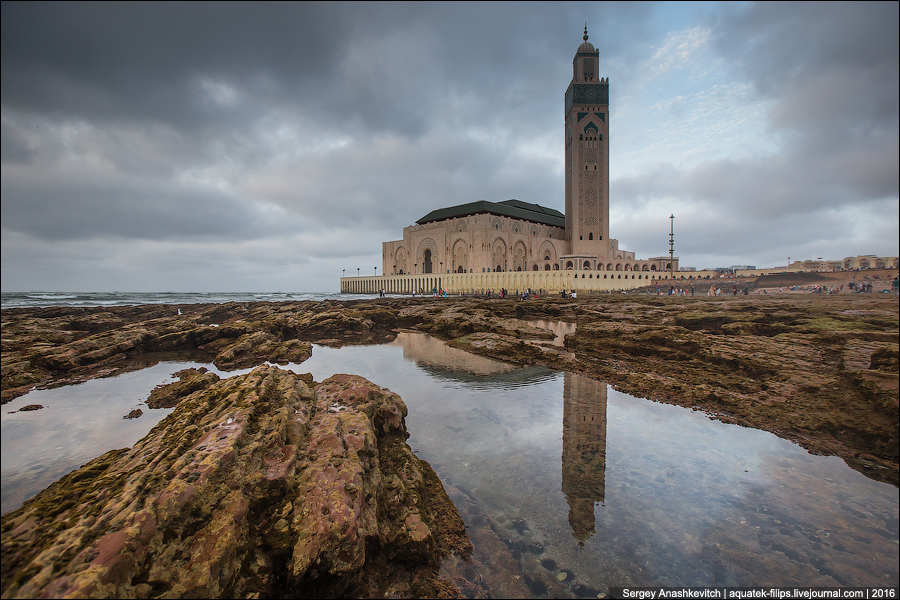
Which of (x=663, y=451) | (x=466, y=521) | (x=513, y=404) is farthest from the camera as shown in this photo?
(x=513, y=404)

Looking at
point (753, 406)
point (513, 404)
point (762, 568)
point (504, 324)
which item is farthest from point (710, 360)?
point (504, 324)

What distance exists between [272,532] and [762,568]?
3731mm

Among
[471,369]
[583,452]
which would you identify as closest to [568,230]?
[471,369]

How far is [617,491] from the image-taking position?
11.9ft

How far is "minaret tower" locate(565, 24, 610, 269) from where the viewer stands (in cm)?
5191

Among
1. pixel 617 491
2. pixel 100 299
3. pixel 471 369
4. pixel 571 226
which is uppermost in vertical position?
pixel 571 226

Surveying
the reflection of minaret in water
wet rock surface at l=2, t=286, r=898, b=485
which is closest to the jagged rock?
wet rock surface at l=2, t=286, r=898, b=485

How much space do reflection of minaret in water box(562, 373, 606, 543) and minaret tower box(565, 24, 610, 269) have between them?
4768cm

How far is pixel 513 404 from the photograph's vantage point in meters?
6.12

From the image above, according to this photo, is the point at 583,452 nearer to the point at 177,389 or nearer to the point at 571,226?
the point at 177,389

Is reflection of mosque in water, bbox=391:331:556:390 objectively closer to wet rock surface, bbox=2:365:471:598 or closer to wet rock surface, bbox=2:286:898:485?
wet rock surface, bbox=2:286:898:485

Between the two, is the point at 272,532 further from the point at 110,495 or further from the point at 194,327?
the point at 194,327

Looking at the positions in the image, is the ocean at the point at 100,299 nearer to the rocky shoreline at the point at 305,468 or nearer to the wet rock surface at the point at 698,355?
the wet rock surface at the point at 698,355

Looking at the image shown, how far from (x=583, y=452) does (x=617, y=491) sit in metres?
0.82
